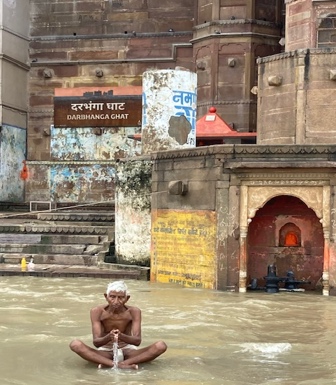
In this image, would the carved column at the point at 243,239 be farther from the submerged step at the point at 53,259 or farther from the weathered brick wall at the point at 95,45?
the weathered brick wall at the point at 95,45

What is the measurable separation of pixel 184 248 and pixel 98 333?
6504mm

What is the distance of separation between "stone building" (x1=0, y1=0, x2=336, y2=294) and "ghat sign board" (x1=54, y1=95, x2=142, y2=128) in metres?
0.06

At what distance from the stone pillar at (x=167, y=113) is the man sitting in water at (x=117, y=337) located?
847 centimetres

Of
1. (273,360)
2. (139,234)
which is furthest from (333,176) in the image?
(273,360)

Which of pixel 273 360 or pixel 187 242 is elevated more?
pixel 187 242

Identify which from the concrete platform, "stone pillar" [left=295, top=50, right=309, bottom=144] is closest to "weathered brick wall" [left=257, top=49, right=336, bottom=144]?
"stone pillar" [left=295, top=50, right=309, bottom=144]

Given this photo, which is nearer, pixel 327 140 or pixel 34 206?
pixel 327 140

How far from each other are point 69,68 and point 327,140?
1084 cm

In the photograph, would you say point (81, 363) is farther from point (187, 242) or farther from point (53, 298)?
point (187, 242)

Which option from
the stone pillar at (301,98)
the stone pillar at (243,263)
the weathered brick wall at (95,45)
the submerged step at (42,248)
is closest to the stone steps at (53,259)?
the submerged step at (42,248)

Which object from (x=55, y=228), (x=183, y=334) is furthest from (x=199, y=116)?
(x=183, y=334)

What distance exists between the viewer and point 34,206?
23.8 meters

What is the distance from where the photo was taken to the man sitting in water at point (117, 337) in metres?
7.38

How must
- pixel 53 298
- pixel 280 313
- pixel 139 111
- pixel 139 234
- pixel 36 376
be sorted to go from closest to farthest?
pixel 36 376, pixel 280 313, pixel 53 298, pixel 139 234, pixel 139 111
